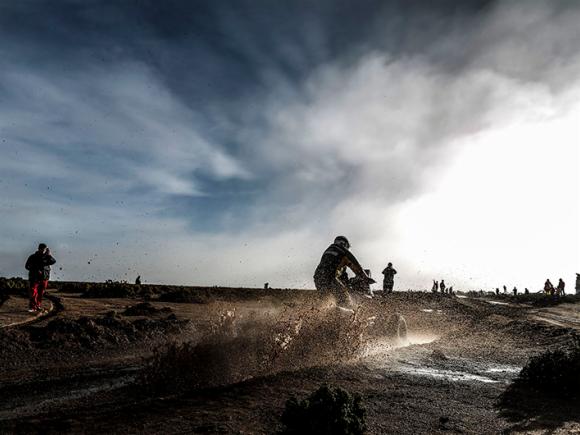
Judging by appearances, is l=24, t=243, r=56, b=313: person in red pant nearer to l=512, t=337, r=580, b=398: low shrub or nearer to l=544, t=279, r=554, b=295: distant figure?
l=512, t=337, r=580, b=398: low shrub

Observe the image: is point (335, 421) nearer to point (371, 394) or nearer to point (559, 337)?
point (371, 394)

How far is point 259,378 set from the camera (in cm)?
635

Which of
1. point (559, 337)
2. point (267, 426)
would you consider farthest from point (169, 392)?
point (559, 337)

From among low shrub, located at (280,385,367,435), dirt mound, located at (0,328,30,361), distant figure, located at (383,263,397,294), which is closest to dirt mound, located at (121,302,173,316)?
dirt mound, located at (0,328,30,361)

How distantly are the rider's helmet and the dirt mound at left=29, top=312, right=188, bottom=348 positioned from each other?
19.6ft

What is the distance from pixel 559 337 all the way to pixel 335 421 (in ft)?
41.1

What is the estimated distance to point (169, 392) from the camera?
231 inches

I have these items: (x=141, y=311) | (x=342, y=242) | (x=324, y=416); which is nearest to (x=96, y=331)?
(x=141, y=311)

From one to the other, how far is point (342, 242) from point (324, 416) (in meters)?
5.77

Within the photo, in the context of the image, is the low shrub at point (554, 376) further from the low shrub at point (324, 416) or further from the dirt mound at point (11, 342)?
the dirt mound at point (11, 342)

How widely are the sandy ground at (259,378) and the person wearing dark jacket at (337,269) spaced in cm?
38

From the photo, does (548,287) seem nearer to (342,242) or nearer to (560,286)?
(560,286)

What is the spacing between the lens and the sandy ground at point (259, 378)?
470 cm

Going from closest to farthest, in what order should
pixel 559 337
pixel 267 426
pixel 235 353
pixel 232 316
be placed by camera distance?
pixel 267 426 < pixel 235 353 < pixel 232 316 < pixel 559 337
